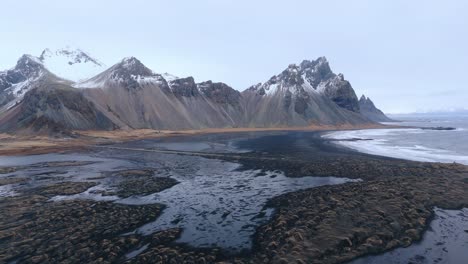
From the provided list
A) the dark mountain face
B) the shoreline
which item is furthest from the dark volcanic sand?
the dark mountain face

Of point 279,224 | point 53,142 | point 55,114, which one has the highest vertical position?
point 55,114

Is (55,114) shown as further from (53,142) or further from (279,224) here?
(279,224)

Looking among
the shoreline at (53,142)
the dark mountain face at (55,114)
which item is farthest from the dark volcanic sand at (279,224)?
the dark mountain face at (55,114)

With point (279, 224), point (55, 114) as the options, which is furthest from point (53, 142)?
point (279, 224)

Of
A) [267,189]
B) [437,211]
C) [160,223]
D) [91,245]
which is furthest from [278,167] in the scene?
[91,245]

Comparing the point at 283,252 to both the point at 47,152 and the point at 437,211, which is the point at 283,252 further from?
the point at 47,152

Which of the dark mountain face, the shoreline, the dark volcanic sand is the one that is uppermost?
the dark mountain face

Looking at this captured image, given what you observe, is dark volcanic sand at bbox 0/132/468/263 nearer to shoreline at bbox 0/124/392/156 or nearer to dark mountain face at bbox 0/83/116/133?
shoreline at bbox 0/124/392/156

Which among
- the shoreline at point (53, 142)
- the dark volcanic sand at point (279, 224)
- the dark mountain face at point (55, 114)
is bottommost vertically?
the dark volcanic sand at point (279, 224)

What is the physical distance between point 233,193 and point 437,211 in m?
23.0

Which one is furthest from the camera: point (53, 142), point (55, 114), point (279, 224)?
point (55, 114)

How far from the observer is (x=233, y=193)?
4012 cm

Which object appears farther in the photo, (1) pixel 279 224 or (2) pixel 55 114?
(2) pixel 55 114

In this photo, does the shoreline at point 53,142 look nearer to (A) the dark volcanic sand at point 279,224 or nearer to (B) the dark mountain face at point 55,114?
(B) the dark mountain face at point 55,114
